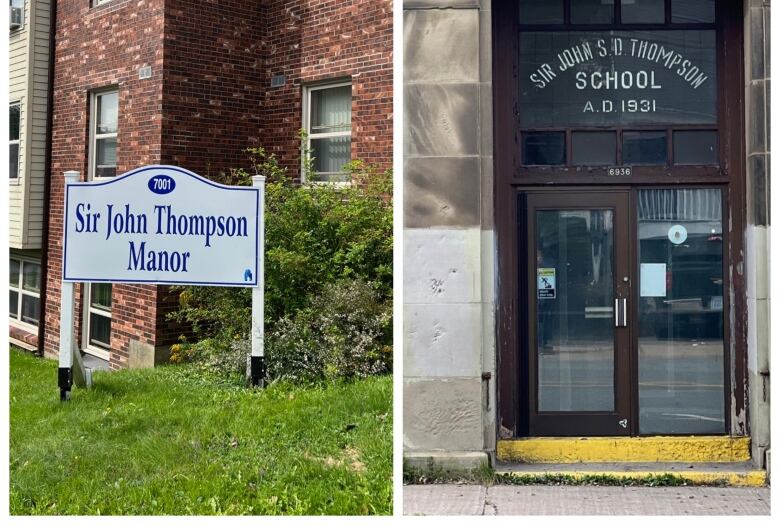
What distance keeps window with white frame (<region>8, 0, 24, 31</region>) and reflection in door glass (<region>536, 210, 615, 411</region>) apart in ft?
34.5

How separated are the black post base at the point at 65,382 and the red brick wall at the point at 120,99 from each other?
3071mm

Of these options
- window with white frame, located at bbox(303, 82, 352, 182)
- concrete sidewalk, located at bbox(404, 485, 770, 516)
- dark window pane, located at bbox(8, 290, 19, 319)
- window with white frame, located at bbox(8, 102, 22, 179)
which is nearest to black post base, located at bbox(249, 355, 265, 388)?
concrete sidewalk, located at bbox(404, 485, 770, 516)

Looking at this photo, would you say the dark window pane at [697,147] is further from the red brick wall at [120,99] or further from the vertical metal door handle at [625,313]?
the red brick wall at [120,99]

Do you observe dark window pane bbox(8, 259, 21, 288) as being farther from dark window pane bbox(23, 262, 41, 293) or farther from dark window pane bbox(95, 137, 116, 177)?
dark window pane bbox(95, 137, 116, 177)

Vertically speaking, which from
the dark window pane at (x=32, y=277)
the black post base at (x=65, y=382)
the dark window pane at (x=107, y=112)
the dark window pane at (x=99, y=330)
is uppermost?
the dark window pane at (x=107, y=112)

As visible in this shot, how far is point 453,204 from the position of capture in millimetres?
6117

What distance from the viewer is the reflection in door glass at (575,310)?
257 inches

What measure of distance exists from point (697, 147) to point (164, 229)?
4.10 metres

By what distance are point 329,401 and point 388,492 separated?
165 centimetres

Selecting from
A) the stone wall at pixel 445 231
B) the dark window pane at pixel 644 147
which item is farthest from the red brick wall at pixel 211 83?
the dark window pane at pixel 644 147

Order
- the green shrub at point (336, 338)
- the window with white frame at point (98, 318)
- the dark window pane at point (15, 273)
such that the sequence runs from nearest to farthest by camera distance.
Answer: the green shrub at point (336, 338) < the window with white frame at point (98, 318) < the dark window pane at point (15, 273)

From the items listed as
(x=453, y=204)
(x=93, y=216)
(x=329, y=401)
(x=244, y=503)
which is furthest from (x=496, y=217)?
(x=93, y=216)

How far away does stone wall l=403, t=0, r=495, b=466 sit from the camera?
6.10 m

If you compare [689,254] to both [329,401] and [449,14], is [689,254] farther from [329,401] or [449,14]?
[329,401]
